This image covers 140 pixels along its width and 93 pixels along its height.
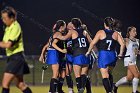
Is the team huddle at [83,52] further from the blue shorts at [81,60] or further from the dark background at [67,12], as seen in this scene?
the dark background at [67,12]

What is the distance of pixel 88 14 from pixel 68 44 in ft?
42.9

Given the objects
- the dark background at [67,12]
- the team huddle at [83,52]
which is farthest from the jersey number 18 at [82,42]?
the dark background at [67,12]

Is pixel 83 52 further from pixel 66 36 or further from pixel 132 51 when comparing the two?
pixel 132 51

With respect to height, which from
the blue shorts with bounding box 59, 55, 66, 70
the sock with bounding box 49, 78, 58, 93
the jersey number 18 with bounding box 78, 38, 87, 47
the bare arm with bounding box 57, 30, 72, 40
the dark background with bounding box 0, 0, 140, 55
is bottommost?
the sock with bounding box 49, 78, 58, 93

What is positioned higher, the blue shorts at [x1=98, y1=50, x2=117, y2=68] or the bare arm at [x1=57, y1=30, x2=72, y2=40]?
the bare arm at [x1=57, y1=30, x2=72, y2=40]

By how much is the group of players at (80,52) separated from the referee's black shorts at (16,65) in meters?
2.56

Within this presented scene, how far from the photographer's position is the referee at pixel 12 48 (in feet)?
26.3

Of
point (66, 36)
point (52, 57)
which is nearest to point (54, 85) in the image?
point (52, 57)

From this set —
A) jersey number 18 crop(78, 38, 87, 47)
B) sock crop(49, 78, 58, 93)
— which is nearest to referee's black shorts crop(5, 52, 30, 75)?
sock crop(49, 78, 58, 93)

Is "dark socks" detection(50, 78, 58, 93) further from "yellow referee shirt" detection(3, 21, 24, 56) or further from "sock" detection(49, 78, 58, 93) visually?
"yellow referee shirt" detection(3, 21, 24, 56)

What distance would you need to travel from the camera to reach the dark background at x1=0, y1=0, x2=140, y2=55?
80.4ft

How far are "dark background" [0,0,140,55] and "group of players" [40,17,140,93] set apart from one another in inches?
494

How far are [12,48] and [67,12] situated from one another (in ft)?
54.4

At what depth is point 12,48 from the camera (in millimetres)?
8188
